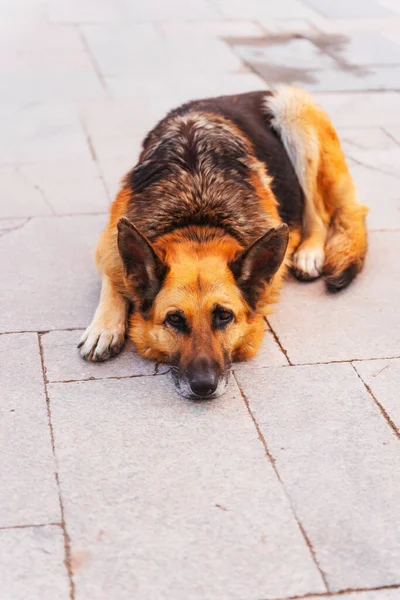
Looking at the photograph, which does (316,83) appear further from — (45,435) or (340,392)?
(45,435)

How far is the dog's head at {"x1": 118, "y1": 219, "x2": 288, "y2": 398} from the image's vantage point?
Result: 4582 mm

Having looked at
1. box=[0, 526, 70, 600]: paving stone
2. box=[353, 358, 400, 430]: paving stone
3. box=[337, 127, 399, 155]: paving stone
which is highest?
box=[0, 526, 70, 600]: paving stone

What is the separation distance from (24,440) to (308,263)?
2.64m

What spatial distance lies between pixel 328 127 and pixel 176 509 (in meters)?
3.80

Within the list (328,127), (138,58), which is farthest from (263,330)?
(138,58)

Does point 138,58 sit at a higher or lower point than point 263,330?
lower

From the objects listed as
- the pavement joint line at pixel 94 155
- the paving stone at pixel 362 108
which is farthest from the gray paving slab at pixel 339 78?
the pavement joint line at pixel 94 155

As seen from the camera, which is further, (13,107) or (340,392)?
(13,107)

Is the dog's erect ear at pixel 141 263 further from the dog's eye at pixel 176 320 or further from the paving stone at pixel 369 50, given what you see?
the paving stone at pixel 369 50

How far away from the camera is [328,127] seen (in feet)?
21.9

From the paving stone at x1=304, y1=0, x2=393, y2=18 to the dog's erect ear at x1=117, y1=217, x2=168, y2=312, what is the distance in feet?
29.8

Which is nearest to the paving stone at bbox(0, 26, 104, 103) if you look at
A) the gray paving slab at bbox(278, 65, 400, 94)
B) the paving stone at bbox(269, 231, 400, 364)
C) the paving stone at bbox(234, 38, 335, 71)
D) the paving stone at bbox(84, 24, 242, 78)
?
the paving stone at bbox(84, 24, 242, 78)

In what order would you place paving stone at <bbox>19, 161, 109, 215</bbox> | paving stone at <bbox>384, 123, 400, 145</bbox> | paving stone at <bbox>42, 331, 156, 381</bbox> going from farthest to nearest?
paving stone at <bbox>384, 123, 400, 145</bbox>, paving stone at <bbox>19, 161, 109, 215</bbox>, paving stone at <bbox>42, 331, 156, 381</bbox>

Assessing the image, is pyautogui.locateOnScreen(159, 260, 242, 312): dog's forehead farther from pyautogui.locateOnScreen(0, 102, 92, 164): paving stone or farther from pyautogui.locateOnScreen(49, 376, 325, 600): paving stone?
pyautogui.locateOnScreen(0, 102, 92, 164): paving stone
